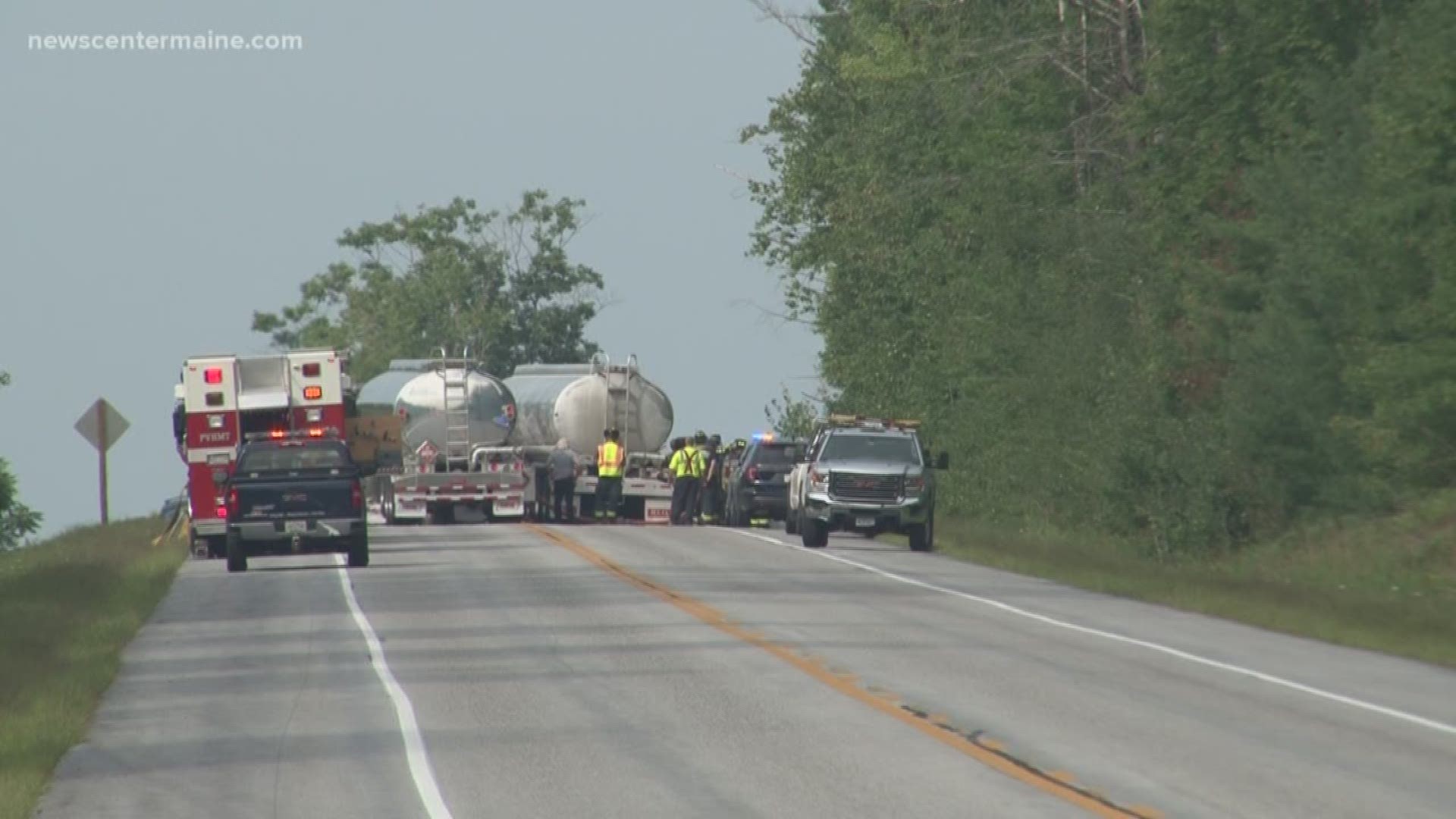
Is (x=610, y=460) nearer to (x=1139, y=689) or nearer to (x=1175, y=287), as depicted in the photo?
(x=1175, y=287)

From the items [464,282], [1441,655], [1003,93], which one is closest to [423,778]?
[1441,655]

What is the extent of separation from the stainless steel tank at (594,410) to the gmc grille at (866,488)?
1669cm

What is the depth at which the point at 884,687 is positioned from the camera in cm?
1906

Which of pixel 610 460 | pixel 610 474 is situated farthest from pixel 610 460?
pixel 610 474

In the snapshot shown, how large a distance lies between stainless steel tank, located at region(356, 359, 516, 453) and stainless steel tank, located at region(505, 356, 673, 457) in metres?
0.81

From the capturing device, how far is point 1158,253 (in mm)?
46594

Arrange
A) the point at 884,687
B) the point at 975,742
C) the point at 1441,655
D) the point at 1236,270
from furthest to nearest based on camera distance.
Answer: the point at 1236,270 < the point at 1441,655 < the point at 884,687 < the point at 975,742

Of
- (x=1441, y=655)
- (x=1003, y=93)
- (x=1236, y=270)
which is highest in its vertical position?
(x=1003, y=93)

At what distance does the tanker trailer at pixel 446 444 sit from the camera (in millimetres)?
54344

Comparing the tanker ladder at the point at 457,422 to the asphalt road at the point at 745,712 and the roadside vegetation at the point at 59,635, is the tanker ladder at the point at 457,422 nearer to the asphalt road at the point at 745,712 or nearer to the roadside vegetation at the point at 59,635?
the roadside vegetation at the point at 59,635

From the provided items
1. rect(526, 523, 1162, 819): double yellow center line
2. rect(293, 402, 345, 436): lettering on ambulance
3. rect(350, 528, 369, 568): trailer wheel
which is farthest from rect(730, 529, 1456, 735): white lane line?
rect(293, 402, 345, 436): lettering on ambulance

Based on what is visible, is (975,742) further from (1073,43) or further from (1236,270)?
(1073,43)

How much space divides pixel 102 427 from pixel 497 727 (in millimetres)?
32875

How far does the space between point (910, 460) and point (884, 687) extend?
75.2 feet
